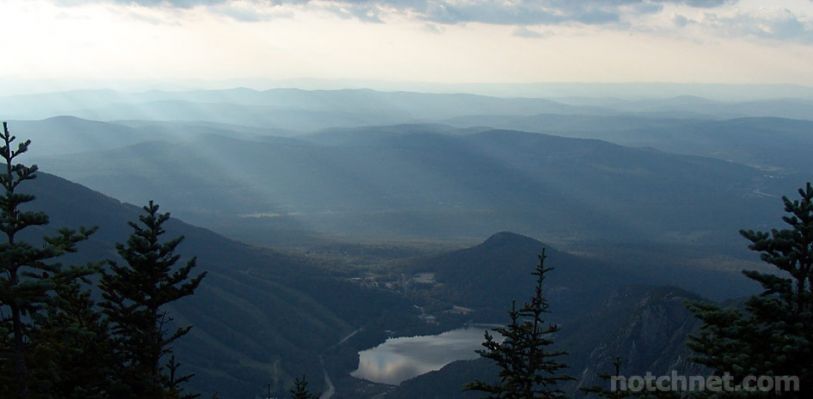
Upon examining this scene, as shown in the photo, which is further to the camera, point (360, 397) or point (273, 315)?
point (273, 315)

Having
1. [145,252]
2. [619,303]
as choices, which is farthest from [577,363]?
[145,252]

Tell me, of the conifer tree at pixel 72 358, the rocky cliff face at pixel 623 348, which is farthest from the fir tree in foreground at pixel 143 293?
the rocky cliff face at pixel 623 348

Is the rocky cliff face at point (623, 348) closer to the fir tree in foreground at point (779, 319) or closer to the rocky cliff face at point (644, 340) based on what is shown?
the rocky cliff face at point (644, 340)

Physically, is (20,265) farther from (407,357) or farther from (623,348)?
(407,357)

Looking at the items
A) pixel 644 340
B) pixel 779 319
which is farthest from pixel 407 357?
pixel 779 319

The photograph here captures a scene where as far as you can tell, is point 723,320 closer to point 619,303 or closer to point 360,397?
point 360,397
